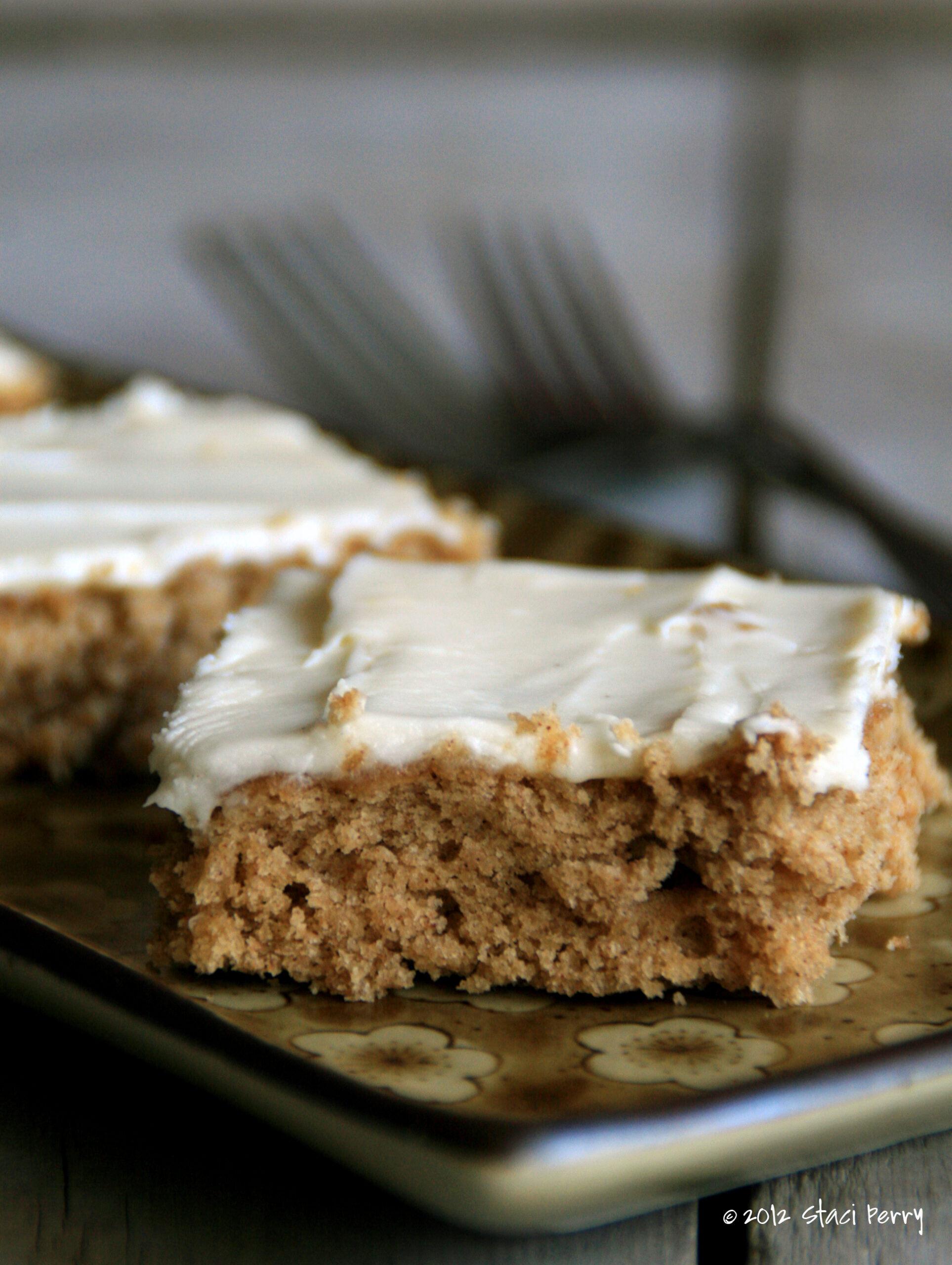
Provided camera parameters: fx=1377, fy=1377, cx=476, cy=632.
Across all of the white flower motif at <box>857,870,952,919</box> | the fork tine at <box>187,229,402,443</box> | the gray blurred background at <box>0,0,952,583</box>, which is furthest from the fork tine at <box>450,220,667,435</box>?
the white flower motif at <box>857,870,952,919</box>

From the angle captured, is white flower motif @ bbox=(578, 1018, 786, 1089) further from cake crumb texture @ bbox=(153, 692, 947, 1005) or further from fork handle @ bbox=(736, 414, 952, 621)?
fork handle @ bbox=(736, 414, 952, 621)

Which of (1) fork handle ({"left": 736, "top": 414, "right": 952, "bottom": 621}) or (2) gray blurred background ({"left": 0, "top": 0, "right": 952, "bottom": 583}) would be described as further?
(2) gray blurred background ({"left": 0, "top": 0, "right": 952, "bottom": 583})

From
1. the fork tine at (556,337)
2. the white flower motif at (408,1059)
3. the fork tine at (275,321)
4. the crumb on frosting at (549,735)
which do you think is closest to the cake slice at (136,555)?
the crumb on frosting at (549,735)

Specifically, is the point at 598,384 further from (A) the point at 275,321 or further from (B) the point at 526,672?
(B) the point at 526,672

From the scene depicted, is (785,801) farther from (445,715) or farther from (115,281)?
(115,281)

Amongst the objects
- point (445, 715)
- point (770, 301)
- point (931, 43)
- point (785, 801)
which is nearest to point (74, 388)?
point (445, 715)

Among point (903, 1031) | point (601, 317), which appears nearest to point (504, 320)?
point (601, 317)

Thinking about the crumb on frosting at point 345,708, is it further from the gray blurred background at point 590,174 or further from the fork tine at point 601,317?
the gray blurred background at point 590,174
